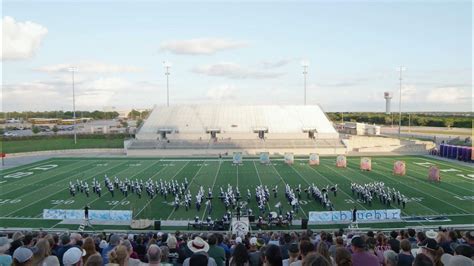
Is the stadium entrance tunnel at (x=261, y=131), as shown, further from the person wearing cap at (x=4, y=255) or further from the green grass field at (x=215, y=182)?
the person wearing cap at (x=4, y=255)

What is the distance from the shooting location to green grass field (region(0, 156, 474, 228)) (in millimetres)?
17688

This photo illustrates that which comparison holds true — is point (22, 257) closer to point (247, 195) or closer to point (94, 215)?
point (94, 215)

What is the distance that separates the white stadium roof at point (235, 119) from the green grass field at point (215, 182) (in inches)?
551

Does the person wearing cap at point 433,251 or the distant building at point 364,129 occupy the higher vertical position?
the person wearing cap at point 433,251

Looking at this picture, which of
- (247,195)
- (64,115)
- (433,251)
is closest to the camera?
(433,251)

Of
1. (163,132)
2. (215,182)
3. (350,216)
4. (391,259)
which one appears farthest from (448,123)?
(391,259)

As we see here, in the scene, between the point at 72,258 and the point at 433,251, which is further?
the point at 433,251

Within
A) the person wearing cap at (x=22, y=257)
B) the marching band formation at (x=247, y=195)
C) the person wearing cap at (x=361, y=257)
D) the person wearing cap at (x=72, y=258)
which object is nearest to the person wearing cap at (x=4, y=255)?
the person wearing cap at (x=22, y=257)

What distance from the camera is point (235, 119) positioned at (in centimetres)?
5334

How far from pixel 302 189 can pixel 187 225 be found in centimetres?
833

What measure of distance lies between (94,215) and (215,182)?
945 cm

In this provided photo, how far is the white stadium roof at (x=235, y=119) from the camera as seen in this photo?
49.7m

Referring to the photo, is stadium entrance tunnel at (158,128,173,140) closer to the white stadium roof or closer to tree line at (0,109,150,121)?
the white stadium roof

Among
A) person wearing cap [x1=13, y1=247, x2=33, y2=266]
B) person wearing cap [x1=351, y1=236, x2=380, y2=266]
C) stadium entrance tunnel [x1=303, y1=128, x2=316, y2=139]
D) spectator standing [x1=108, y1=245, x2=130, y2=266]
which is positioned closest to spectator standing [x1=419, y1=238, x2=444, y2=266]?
person wearing cap [x1=351, y1=236, x2=380, y2=266]
